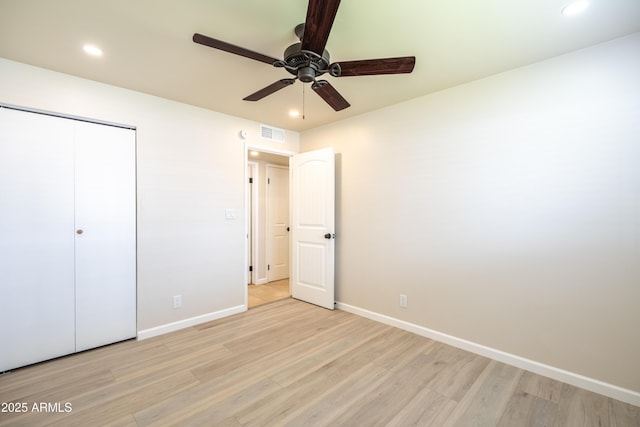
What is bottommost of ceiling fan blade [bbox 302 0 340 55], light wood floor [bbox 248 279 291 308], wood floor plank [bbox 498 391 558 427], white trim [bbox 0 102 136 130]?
wood floor plank [bbox 498 391 558 427]

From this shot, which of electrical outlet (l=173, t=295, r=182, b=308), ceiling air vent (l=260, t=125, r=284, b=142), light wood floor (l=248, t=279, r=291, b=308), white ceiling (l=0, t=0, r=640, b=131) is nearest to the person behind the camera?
white ceiling (l=0, t=0, r=640, b=131)

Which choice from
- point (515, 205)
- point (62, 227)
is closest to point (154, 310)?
point (62, 227)

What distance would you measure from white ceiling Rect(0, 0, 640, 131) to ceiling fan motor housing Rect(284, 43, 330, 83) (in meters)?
0.21

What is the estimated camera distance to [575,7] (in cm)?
160

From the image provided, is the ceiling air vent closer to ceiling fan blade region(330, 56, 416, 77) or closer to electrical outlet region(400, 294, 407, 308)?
ceiling fan blade region(330, 56, 416, 77)

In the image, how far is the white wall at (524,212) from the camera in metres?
1.93

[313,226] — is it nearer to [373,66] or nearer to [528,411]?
[373,66]

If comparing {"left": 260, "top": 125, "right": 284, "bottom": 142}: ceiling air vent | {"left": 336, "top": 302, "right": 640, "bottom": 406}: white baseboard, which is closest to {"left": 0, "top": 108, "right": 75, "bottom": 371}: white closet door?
{"left": 260, "top": 125, "right": 284, "bottom": 142}: ceiling air vent

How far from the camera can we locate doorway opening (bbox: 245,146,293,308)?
4816mm

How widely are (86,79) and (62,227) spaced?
1.33m

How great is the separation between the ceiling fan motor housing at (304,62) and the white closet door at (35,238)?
212 centimetres

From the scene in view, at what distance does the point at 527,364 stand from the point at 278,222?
13.0 feet

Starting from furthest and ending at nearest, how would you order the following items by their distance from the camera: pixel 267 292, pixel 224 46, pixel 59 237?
pixel 267 292 → pixel 59 237 → pixel 224 46

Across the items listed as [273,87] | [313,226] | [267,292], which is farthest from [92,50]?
[267,292]
